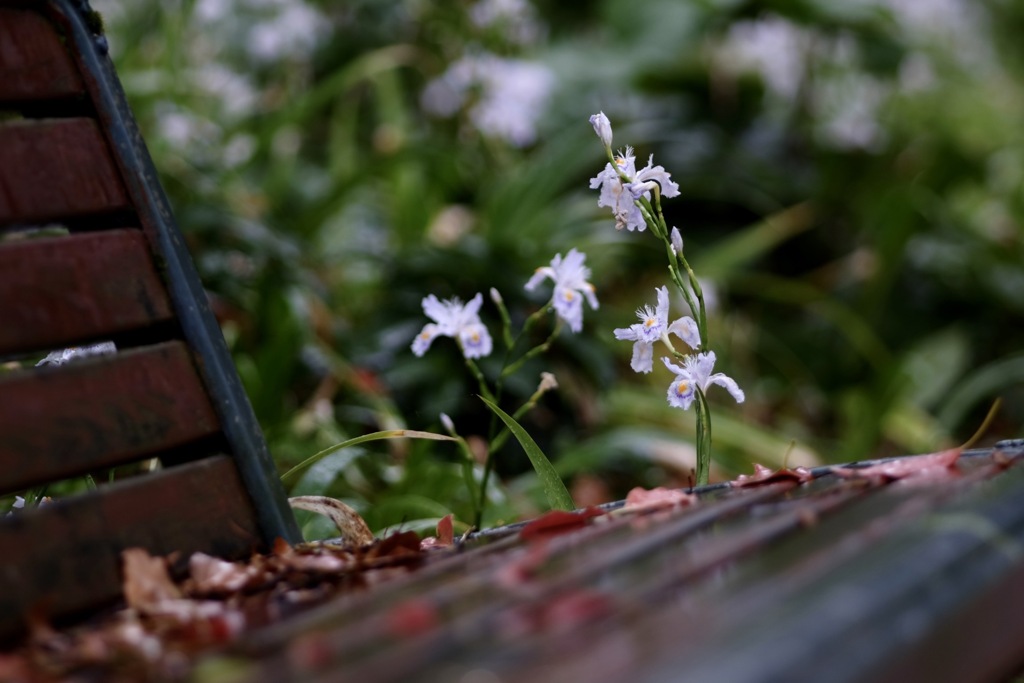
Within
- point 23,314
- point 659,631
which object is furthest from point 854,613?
point 23,314

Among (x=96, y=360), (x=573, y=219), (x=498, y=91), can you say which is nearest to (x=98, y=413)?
(x=96, y=360)

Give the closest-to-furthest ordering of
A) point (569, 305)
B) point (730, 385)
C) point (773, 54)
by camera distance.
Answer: point (730, 385) < point (569, 305) < point (773, 54)

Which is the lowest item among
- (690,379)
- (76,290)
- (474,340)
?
(690,379)

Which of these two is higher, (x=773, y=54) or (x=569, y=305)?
(x=773, y=54)

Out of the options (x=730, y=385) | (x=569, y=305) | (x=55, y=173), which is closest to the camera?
(x=55, y=173)

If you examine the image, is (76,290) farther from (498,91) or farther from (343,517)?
(498,91)

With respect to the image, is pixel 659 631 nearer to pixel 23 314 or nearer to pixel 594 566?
pixel 594 566

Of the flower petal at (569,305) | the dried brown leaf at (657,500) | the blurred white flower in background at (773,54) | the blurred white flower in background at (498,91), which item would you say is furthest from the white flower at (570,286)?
the blurred white flower in background at (773,54)
